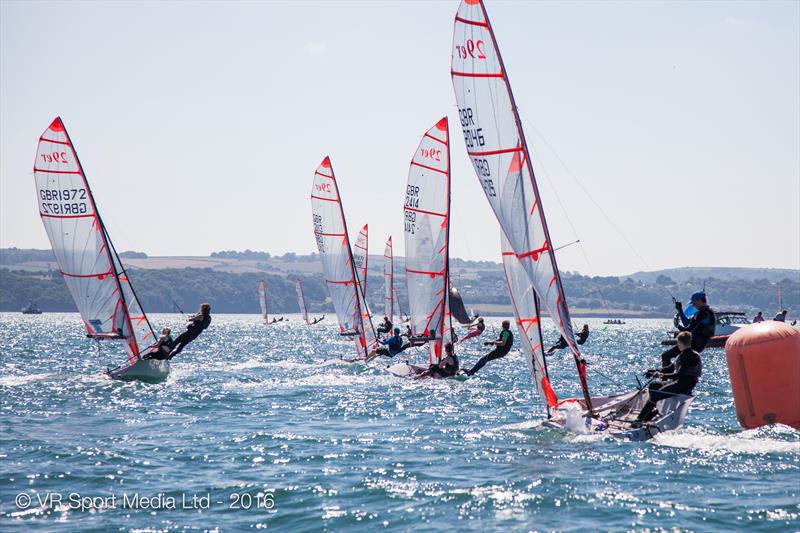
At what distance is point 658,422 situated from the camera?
49.2 ft

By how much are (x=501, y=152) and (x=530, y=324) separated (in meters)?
3.12

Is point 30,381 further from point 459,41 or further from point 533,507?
point 533,507

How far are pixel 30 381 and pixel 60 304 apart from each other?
164605 millimetres

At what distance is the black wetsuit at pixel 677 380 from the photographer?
14.8 meters

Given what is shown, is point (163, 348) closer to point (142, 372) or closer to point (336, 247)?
point (142, 372)

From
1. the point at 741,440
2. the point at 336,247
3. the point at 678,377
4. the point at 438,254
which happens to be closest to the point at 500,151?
the point at 678,377

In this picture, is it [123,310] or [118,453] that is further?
[123,310]

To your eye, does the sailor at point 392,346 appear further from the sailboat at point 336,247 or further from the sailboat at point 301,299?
the sailboat at point 301,299

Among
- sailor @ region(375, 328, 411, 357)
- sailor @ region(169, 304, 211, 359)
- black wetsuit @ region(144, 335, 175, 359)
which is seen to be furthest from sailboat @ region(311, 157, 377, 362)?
sailor @ region(169, 304, 211, 359)

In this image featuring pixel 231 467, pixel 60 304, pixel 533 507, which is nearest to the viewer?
pixel 533 507

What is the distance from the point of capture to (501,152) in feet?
49.3

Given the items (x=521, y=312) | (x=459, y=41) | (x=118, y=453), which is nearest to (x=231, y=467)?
(x=118, y=453)

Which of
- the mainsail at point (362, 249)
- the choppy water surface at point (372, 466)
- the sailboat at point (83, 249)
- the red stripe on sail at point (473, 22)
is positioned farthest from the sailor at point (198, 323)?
the mainsail at point (362, 249)

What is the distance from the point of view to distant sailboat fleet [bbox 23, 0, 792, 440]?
14.8 meters
